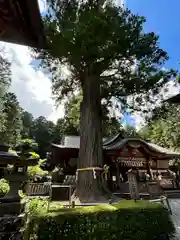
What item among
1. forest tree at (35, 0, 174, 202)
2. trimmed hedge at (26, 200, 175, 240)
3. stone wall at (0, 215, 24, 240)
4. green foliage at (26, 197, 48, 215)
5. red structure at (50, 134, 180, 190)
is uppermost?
forest tree at (35, 0, 174, 202)

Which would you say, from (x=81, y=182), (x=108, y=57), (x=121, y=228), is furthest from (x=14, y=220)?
(x=108, y=57)

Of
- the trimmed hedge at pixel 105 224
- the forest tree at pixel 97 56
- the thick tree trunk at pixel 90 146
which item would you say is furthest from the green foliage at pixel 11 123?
the trimmed hedge at pixel 105 224

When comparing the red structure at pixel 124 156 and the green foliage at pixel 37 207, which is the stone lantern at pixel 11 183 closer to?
the green foliage at pixel 37 207

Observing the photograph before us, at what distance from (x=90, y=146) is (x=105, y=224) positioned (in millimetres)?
5511

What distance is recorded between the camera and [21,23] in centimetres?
263

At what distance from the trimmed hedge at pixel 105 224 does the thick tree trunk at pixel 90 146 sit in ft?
14.0

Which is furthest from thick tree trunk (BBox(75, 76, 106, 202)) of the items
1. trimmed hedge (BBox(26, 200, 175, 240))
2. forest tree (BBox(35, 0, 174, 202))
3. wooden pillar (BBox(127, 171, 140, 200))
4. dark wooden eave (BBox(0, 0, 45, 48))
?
dark wooden eave (BBox(0, 0, 45, 48))

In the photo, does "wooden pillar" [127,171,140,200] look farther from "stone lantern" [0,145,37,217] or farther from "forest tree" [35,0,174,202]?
"stone lantern" [0,145,37,217]

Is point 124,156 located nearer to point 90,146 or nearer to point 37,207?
point 90,146

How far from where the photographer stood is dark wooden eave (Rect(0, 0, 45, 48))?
7.43 ft

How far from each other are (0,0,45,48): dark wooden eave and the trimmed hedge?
304cm

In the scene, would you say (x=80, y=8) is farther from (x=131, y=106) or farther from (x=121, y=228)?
(x=121, y=228)

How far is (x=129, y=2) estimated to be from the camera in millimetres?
11211

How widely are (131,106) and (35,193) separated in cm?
731
